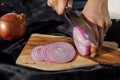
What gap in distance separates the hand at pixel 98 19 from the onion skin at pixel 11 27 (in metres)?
0.26

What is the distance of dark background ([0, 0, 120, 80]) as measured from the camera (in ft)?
2.53

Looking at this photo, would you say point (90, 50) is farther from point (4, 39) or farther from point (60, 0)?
point (4, 39)

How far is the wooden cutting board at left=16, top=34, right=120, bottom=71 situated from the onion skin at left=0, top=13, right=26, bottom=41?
0.18ft

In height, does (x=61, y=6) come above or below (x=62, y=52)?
above

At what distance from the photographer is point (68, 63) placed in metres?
0.81

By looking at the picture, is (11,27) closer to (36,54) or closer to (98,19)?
(36,54)

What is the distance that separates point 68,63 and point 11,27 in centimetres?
25

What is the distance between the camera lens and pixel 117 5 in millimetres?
1049

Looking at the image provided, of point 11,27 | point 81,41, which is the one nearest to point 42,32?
point 11,27

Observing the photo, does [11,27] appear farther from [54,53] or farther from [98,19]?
[98,19]

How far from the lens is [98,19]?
0.78m

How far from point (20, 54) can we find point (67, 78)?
7.2 inches

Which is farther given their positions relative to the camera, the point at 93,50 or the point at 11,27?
the point at 11,27

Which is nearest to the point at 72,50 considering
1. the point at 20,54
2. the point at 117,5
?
the point at 20,54
